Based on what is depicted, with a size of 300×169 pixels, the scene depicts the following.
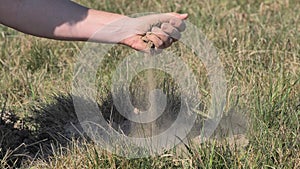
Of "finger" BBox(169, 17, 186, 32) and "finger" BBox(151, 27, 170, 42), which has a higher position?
"finger" BBox(169, 17, 186, 32)

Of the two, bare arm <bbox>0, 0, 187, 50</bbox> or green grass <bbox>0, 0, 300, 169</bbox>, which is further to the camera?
bare arm <bbox>0, 0, 187, 50</bbox>

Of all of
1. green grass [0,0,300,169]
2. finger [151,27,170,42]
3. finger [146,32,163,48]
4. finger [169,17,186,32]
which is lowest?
green grass [0,0,300,169]

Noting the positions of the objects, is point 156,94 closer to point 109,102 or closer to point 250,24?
point 109,102

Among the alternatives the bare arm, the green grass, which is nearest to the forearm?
the bare arm

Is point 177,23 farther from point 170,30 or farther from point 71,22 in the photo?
point 71,22

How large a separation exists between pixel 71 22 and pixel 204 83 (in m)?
0.79

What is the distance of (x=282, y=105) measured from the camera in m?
2.80

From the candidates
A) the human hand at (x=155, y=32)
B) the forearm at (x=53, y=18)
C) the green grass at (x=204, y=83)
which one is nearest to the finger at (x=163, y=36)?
the human hand at (x=155, y=32)

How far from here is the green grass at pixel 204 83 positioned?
2.53 meters

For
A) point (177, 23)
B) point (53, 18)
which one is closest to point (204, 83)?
point (177, 23)

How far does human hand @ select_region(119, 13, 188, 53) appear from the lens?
102 inches

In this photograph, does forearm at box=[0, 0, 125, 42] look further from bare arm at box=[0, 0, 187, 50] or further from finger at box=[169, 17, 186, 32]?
finger at box=[169, 17, 186, 32]

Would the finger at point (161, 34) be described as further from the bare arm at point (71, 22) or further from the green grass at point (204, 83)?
the green grass at point (204, 83)

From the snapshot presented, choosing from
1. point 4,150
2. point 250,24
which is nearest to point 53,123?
point 4,150
